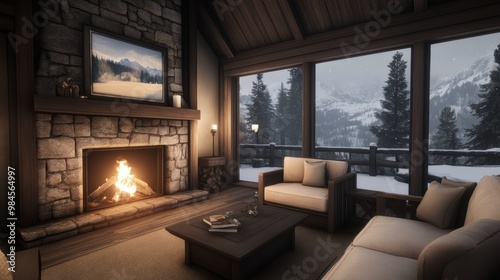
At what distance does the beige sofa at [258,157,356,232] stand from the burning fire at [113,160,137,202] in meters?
2.03

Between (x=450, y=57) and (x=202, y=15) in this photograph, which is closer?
(x=450, y=57)

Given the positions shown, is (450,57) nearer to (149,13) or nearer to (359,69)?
(359,69)

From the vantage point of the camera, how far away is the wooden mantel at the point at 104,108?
2.98 meters

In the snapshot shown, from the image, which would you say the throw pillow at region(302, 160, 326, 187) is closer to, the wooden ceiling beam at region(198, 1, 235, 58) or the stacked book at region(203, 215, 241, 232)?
the stacked book at region(203, 215, 241, 232)

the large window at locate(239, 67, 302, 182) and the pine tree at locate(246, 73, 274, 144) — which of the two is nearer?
the large window at locate(239, 67, 302, 182)

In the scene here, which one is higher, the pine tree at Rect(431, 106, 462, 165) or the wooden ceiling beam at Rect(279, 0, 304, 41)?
the wooden ceiling beam at Rect(279, 0, 304, 41)

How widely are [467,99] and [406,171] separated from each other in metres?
1.66

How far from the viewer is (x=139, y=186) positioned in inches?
164

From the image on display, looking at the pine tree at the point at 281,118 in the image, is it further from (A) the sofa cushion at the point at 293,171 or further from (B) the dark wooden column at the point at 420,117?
(B) the dark wooden column at the point at 420,117

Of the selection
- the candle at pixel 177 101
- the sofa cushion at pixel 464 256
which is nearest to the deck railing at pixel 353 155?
the candle at pixel 177 101

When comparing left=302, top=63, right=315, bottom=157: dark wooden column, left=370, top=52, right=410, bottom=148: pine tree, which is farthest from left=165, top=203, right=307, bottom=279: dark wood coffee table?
left=370, top=52, right=410, bottom=148: pine tree

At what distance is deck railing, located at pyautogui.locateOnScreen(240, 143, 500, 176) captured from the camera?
5.66 m

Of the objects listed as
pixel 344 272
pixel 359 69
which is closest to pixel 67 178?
pixel 344 272

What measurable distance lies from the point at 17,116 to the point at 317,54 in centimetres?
434
